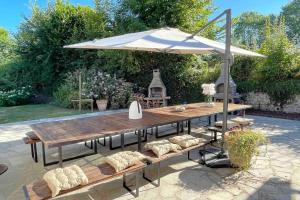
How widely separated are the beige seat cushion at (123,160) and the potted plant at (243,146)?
48.3 inches

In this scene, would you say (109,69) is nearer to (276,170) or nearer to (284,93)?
(284,93)

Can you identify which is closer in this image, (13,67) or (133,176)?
(133,176)

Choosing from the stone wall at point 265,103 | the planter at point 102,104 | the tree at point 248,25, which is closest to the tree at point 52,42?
the planter at point 102,104

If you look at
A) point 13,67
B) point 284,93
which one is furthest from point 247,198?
point 13,67

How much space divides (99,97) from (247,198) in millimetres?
7152

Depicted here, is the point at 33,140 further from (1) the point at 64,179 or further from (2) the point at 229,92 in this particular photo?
(2) the point at 229,92

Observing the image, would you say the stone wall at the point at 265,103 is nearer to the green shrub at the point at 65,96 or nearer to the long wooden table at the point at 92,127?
the long wooden table at the point at 92,127

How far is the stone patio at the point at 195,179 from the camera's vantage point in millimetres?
2758

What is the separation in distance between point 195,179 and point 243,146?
0.78 meters

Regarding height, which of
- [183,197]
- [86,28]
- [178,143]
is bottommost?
[183,197]

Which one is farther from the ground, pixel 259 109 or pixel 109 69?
pixel 109 69

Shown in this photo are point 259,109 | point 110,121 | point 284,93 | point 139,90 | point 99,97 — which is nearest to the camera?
point 110,121

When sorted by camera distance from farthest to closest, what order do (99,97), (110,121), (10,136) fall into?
(99,97) → (10,136) → (110,121)

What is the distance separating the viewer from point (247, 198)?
2658 mm
